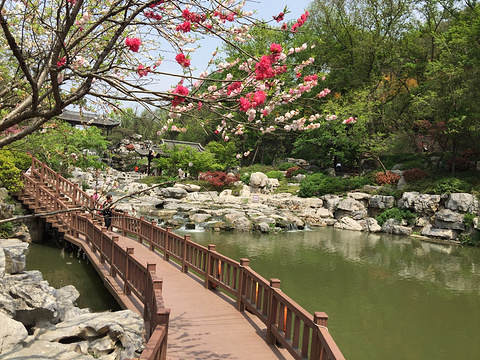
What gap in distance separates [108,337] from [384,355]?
17.3ft

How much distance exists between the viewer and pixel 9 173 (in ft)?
49.3

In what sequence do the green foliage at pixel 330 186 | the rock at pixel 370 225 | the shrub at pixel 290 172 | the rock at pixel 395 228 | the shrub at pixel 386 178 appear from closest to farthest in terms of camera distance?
the rock at pixel 395 228
the rock at pixel 370 225
the shrub at pixel 386 178
the green foliage at pixel 330 186
the shrub at pixel 290 172

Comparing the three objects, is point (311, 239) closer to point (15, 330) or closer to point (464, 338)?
point (464, 338)

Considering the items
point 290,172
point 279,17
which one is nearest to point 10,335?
point 279,17

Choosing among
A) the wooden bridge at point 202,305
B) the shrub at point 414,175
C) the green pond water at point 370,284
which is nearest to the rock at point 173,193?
the green pond water at point 370,284

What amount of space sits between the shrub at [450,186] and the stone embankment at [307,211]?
0.40 m

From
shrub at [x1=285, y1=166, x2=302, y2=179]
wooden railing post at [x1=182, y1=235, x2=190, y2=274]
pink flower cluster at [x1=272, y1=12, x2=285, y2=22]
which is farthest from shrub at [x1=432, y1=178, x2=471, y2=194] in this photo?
pink flower cluster at [x1=272, y1=12, x2=285, y2=22]

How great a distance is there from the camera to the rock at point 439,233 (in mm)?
20812

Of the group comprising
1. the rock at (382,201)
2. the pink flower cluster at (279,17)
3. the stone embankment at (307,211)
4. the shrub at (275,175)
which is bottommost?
the stone embankment at (307,211)

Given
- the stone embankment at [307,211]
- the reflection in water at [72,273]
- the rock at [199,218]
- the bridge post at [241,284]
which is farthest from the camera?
the rock at [199,218]

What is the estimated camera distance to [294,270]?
13.6 meters

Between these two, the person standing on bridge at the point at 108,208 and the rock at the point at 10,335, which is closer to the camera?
the person standing on bridge at the point at 108,208

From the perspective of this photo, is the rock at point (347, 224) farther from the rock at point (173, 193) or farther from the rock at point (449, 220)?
the rock at point (173, 193)

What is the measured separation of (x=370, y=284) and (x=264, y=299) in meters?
7.64
